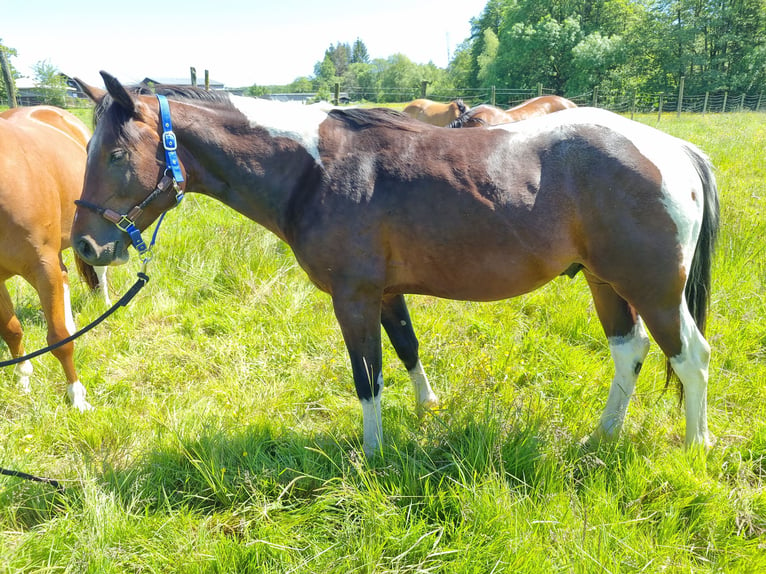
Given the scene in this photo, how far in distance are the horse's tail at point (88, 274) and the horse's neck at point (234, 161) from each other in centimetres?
266

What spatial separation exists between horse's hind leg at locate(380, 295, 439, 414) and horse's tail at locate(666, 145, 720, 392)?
1.33 metres

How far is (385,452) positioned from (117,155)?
184cm

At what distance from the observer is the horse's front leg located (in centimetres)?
221

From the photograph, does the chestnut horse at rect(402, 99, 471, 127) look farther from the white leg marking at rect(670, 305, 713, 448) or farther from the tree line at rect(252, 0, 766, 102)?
the tree line at rect(252, 0, 766, 102)

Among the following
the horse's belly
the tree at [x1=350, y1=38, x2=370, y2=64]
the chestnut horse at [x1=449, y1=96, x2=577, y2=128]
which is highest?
the tree at [x1=350, y1=38, x2=370, y2=64]

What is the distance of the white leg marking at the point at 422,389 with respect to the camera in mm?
2869

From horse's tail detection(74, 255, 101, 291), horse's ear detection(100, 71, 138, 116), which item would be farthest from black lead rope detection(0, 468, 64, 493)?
horse's tail detection(74, 255, 101, 291)

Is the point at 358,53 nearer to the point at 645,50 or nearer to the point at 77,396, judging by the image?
the point at 645,50

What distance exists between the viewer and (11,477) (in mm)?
2234

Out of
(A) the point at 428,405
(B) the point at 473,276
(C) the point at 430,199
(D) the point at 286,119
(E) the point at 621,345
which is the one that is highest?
(D) the point at 286,119

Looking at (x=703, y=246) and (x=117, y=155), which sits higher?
(x=117, y=155)

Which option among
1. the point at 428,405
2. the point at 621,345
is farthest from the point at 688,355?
the point at 428,405

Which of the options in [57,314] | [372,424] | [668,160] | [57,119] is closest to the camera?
[668,160]

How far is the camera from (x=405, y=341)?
9.25 ft
